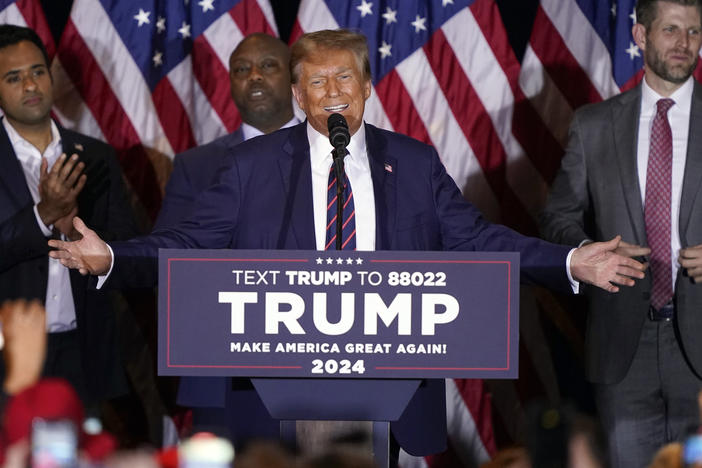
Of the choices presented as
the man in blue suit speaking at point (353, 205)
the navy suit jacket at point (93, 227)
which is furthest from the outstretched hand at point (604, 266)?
the navy suit jacket at point (93, 227)

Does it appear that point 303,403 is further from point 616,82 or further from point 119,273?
point 616,82

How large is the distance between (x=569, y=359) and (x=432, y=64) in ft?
4.92

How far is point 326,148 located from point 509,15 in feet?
7.92

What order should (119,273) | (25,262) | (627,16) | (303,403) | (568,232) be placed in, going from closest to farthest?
(303,403), (119,273), (568,232), (25,262), (627,16)

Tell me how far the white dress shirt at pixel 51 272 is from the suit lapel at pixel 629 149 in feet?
6.96

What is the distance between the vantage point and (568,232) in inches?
154

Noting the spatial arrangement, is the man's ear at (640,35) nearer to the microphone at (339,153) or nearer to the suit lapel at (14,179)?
the microphone at (339,153)

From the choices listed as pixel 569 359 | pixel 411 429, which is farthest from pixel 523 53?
pixel 411 429

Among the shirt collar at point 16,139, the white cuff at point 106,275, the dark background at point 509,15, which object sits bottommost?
the white cuff at point 106,275

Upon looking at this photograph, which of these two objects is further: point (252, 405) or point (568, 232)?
point (568, 232)

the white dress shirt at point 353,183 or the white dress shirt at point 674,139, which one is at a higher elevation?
the white dress shirt at point 674,139

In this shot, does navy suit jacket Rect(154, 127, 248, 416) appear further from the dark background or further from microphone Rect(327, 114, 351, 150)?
microphone Rect(327, 114, 351, 150)

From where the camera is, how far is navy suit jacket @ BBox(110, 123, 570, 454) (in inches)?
119

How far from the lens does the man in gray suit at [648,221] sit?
390 centimetres
